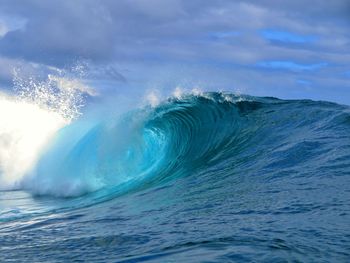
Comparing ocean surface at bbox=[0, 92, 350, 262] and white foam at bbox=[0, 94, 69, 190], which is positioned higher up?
white foam at bbox=[0, 94, 69, 190]

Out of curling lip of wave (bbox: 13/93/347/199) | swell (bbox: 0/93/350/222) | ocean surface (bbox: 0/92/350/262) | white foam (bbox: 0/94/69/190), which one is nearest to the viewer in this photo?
ocean surface (bbox: 0/92/350/262)

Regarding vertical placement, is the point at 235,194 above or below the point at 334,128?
below

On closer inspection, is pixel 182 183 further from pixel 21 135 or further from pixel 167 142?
pixel 21 135

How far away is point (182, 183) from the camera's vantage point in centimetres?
1005

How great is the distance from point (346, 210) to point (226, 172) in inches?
178

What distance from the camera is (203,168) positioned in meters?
11.4

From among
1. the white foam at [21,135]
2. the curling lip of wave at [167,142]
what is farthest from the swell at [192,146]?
the white foam at [21,135]

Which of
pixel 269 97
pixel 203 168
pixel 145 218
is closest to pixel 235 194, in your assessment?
pixel 145 218

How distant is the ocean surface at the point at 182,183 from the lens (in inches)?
201

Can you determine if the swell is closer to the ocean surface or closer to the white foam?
the ocean surface

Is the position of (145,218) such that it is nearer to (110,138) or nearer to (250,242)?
(250,242)

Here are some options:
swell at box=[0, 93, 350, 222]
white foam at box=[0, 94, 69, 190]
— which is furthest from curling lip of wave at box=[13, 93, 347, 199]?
white foam at box=[0, 94, 69, 190]

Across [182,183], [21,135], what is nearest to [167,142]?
[182,183]

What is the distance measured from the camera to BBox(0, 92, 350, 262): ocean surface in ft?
16.7
